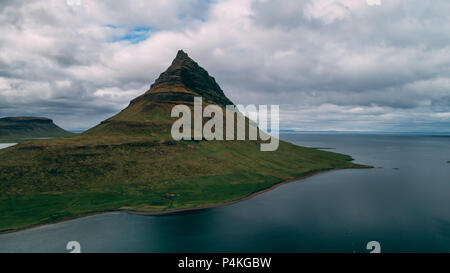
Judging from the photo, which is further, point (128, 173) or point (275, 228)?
point (128, 173)

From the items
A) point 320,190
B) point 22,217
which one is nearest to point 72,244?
point 22,217

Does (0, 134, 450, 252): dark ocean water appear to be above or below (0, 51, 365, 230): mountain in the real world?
below

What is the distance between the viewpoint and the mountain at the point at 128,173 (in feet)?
248

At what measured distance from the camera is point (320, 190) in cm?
10050

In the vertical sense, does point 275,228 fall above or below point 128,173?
below

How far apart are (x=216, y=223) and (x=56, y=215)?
5083 cm

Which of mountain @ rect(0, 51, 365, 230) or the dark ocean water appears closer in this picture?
the dark ocean water

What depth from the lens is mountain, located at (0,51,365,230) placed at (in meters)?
75.6

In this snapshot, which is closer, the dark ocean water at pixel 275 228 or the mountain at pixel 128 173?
the dark ocean water at pixel 275 228

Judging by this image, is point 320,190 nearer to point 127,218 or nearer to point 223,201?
point 223,201

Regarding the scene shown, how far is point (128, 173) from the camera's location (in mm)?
102625

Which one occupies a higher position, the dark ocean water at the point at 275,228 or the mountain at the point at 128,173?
the mountain at the point at 128,173
